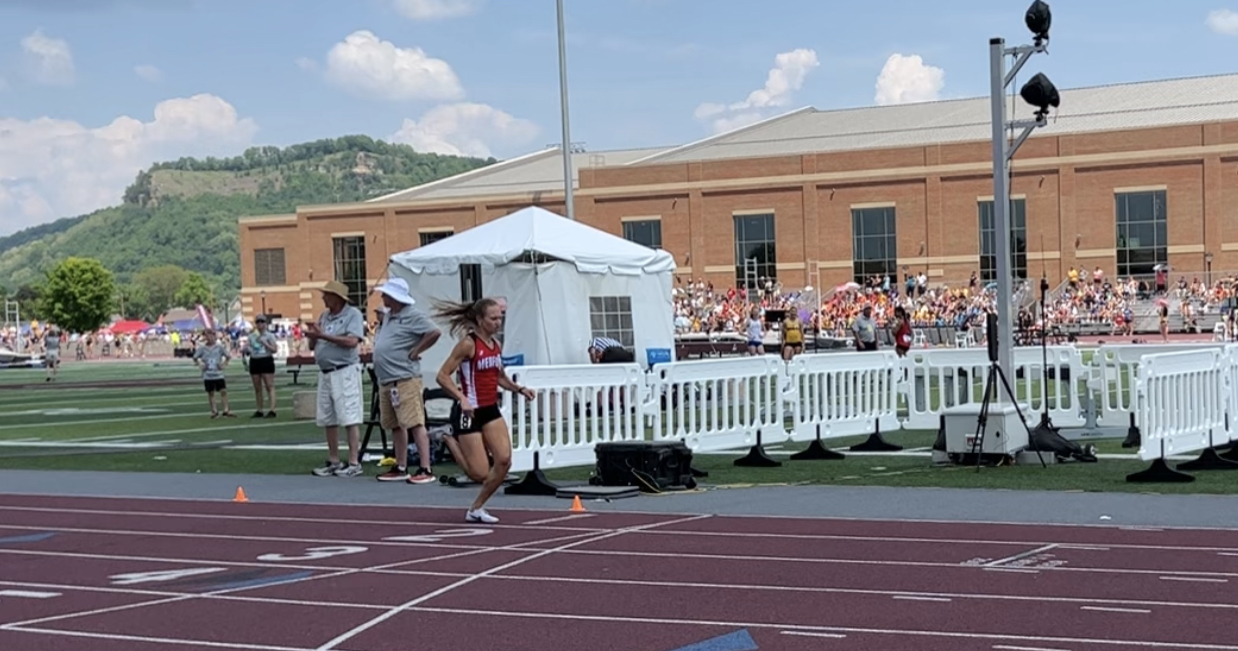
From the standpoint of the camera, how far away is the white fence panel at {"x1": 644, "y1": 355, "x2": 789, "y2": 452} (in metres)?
16.3

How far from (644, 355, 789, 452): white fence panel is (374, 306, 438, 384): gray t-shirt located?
2378 mm

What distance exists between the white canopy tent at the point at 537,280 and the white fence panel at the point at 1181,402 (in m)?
12.1

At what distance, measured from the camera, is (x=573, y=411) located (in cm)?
1541

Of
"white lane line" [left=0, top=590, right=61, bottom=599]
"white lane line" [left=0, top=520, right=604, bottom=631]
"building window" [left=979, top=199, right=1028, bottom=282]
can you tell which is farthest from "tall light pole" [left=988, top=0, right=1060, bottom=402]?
"building window" [left=979, top=199, right=1028, bottom=282]

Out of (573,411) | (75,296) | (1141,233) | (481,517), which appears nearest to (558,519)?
(481,517)

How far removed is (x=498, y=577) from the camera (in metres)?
9.72

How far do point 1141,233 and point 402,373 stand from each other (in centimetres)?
5561

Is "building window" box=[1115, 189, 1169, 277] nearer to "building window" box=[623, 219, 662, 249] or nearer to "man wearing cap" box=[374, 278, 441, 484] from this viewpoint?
"building window" box=[623, 219, 662, 249]

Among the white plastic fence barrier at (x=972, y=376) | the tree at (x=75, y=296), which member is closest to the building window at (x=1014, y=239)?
the white plastic fence barrier at (x=972, y=376)

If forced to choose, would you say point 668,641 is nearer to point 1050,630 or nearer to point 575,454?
point 1050,630

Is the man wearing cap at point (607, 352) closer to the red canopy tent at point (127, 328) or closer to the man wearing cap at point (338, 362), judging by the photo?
the man wearing cap at point (338, 362)

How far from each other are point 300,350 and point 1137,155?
1498 inches

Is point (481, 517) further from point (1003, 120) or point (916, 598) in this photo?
point (1003, 120)

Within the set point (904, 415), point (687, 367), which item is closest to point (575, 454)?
→ point (687, 367)
